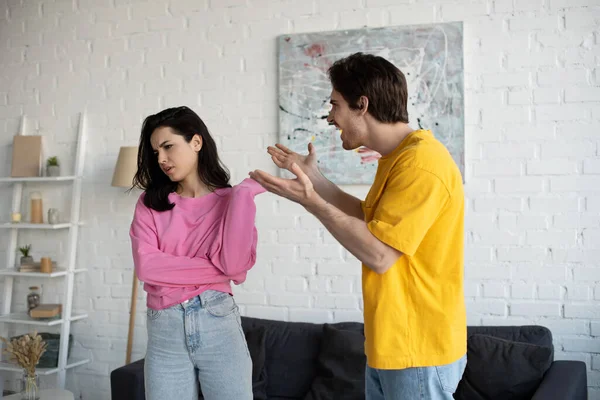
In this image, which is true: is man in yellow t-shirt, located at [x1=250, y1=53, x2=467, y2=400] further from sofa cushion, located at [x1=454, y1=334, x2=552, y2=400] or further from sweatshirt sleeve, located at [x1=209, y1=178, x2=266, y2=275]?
sofa cushion, located at [x1=454, y1=334, x2=552, y2=400]

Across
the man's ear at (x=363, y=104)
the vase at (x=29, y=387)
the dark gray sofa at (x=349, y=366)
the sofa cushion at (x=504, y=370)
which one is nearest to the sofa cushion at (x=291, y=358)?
the dark gray sofa at (x=349, y=366)

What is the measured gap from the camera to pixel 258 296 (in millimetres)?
3910

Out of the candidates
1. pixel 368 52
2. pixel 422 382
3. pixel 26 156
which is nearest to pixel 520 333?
pixel 368 52

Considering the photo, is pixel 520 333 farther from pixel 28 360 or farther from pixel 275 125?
pixel 28 360

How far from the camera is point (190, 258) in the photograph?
7.11 ft

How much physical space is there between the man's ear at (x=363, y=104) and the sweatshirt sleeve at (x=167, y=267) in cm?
69

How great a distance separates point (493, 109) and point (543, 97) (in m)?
0.24

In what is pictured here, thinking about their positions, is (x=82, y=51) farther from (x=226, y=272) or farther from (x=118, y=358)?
(x=226, y=272)

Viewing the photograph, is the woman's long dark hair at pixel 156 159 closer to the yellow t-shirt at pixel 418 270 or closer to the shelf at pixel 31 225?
the yellow t-shirt at pixel 418 270

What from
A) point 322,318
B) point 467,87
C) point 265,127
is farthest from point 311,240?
point 467,87

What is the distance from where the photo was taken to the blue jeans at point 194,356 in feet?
6.78

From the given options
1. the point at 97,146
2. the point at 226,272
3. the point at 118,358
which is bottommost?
the point at 118,358

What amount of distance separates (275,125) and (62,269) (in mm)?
1625

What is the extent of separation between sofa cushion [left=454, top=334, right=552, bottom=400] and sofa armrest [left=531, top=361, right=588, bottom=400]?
0.20 ft
